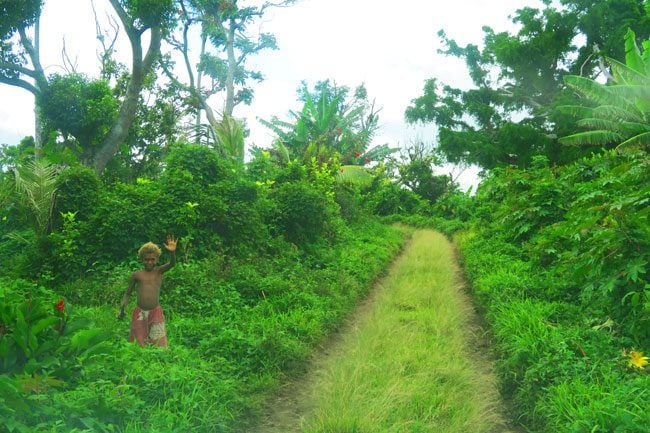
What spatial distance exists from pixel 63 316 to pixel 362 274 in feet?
19.9

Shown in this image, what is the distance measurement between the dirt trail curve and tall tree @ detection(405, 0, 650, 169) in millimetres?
14703

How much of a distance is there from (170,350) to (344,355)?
1.90 m

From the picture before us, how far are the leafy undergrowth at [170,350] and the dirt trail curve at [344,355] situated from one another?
0.15 meters

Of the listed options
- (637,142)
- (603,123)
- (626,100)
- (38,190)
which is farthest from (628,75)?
(38,190)

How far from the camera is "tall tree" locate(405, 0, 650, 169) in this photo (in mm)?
22344

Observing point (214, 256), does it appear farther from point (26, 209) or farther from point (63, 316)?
point (63, 316)

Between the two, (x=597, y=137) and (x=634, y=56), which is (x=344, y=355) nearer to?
(x=634, y=56)

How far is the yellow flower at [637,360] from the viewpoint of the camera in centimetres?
421

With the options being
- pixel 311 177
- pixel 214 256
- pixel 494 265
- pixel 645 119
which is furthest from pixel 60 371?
pixel 645 119

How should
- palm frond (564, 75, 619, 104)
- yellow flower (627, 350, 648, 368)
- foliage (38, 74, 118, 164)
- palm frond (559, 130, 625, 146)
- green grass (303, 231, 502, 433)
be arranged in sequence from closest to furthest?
green grass (303, 231, 502, 433), yellow flower (627, 350, 648, 368), foliage (38, 74, 118, 164), palm frond (564, 75, 619, 104), palm frond (559, 130, 625, 146)

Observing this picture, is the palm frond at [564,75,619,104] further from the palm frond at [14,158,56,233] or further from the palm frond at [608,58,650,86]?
the palm frond at [14,158,56,233]

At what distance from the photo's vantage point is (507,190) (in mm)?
12805

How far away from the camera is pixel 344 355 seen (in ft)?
18.8

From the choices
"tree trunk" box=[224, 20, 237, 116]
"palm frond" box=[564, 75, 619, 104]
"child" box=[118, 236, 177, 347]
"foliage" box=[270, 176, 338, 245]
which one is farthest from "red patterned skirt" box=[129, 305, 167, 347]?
"tree trunk" box=[224, 20, 237, 116]
